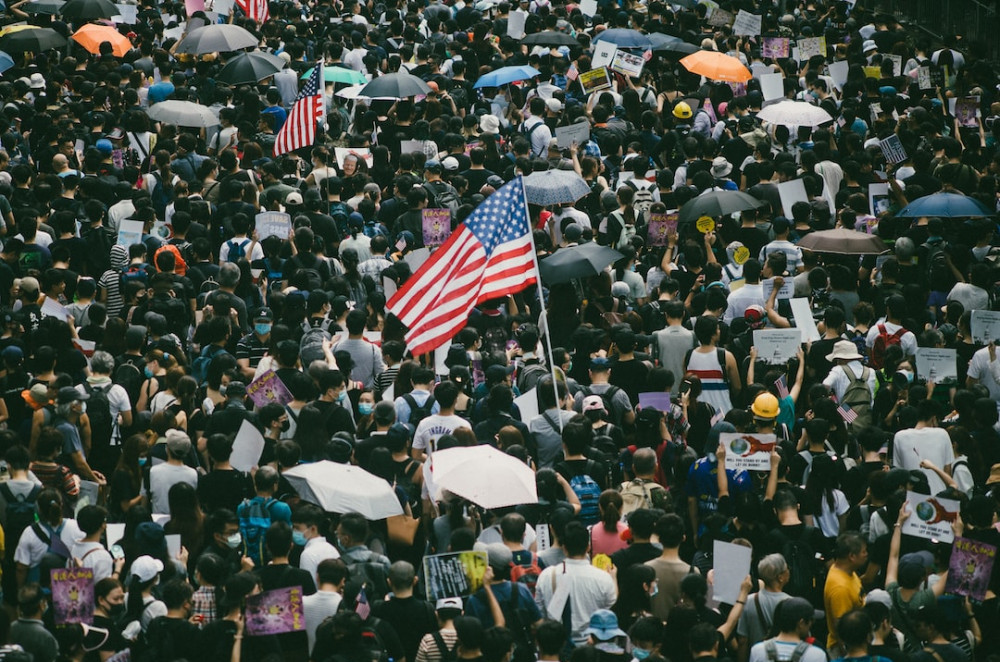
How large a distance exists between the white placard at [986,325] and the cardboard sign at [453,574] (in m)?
6.21

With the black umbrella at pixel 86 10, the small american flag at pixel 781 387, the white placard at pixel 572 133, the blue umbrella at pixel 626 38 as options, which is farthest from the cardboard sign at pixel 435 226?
the black umbrella at pixel 86 10

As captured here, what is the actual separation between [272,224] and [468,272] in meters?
3.91

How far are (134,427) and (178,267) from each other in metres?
2.90

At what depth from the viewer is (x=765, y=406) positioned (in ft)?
35.4

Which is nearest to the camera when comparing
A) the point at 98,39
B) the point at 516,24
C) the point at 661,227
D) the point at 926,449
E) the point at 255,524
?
the point at 255,524

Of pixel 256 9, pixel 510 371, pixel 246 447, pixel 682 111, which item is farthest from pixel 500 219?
pixel 256 9

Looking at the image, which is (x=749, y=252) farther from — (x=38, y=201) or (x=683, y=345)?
(x=38, y=201)

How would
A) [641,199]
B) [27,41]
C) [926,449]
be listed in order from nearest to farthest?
[926,449] → [641,199] → [27,41]

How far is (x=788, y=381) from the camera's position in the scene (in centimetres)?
1276

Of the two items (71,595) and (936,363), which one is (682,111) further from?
(71,595)

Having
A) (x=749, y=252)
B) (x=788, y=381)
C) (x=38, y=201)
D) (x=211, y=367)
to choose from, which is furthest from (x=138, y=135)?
(x=788, y=381)

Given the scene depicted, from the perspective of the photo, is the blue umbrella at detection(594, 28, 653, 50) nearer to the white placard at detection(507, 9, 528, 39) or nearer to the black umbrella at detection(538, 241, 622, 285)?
the white placard at detection(507, 9, 528, 39)

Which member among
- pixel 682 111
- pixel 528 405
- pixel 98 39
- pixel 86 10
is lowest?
pixel 98 39

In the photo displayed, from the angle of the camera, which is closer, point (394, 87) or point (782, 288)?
point (782, 288)
